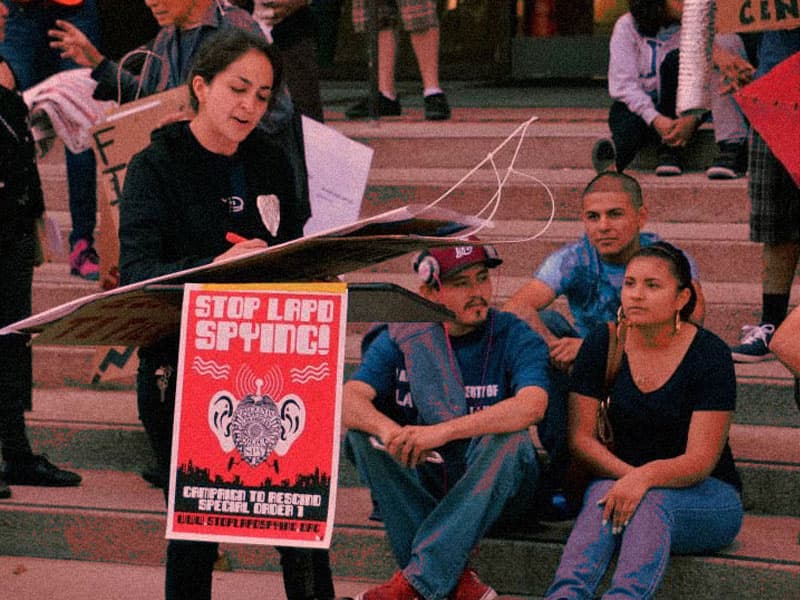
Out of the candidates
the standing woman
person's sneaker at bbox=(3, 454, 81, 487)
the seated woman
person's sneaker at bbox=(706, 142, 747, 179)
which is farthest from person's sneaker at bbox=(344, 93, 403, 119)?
the standing woman

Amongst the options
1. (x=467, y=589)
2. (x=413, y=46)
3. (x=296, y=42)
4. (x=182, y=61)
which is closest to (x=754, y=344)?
(x=467, y=589)

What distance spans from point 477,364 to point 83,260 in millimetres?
2553

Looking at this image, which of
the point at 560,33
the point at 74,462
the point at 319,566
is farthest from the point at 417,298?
the point at 560,33

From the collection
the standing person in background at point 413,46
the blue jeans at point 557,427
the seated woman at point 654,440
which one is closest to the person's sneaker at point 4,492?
the blue jeans at point 557,427

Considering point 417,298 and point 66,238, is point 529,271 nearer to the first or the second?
point 66,238

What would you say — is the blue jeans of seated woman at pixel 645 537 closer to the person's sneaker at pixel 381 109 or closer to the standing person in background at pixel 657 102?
the standing person in background at pixel 657 102

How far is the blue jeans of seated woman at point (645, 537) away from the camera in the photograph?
3.92 m

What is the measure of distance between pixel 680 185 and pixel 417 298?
12.2ft

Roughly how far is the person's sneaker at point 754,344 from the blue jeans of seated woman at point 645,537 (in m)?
1.09

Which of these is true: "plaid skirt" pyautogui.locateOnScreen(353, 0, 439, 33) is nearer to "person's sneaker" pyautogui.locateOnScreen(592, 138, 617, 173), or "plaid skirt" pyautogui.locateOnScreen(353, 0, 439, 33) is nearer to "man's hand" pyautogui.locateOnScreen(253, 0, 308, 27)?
"person's sneaker" pyautogui.locateOnScreen(592, 138, 617, 173)

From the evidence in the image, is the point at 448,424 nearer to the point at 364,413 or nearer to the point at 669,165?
the point at 364,413

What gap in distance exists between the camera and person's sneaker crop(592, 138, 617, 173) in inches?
250

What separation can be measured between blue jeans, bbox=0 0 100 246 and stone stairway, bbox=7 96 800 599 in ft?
1.09

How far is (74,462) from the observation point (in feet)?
18.0
